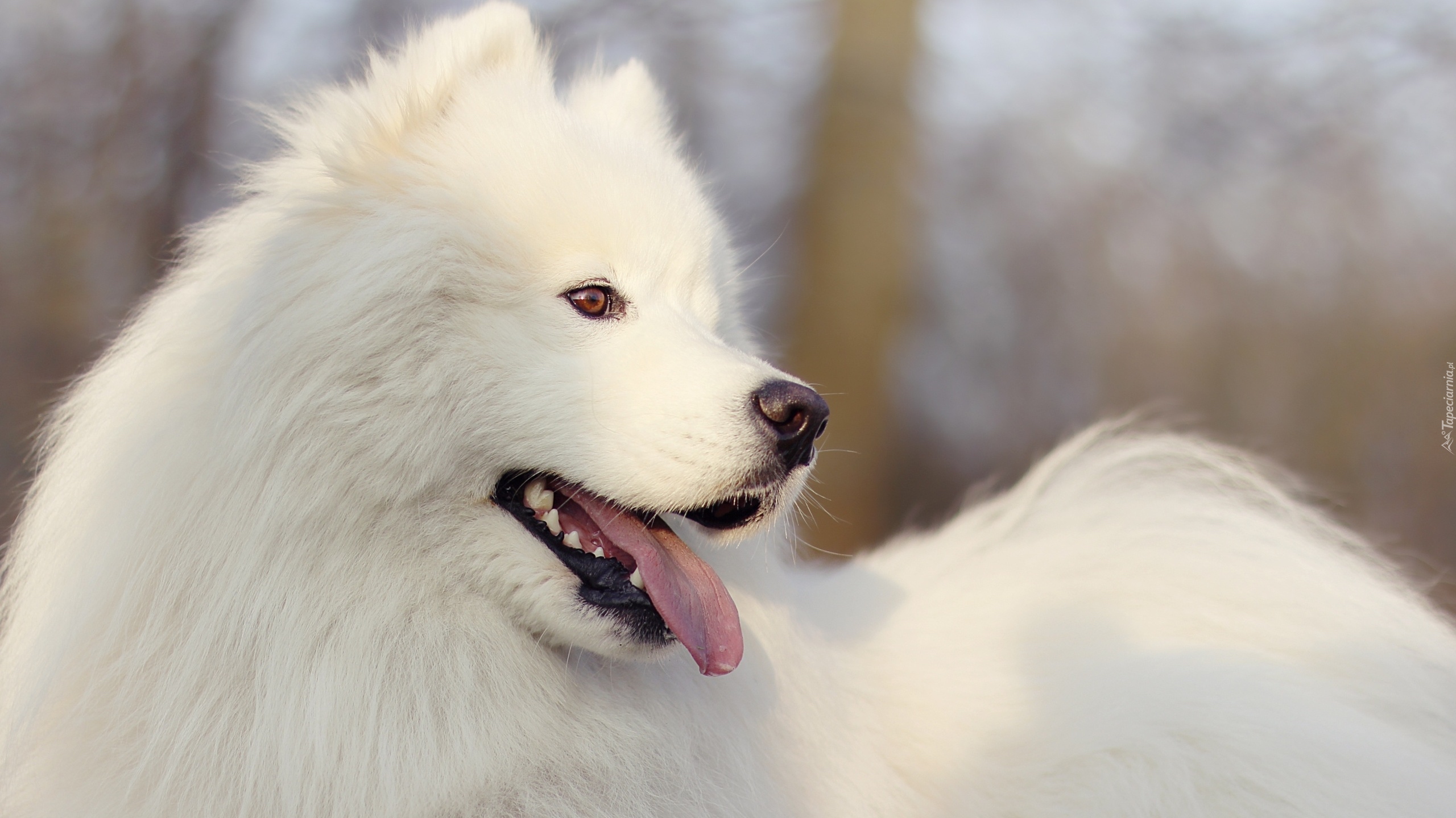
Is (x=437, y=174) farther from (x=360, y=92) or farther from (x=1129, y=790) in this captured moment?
(x=1129, y=790)

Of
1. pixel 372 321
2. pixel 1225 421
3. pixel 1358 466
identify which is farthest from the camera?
pixel 1225 421

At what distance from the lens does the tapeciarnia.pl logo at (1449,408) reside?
6.86 metres

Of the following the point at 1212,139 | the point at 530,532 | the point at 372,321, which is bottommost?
the point at 530,532

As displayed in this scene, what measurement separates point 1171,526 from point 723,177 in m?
4.96

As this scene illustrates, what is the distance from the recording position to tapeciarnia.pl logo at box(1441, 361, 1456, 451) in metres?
6.86

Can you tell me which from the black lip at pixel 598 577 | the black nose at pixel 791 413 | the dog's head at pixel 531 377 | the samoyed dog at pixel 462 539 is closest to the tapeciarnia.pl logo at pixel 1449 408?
the samoyed dog at pixel 462 539

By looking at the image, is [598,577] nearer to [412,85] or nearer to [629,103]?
[412,85]

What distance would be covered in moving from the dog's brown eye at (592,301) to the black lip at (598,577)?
35 cm

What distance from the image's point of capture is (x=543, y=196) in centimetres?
191

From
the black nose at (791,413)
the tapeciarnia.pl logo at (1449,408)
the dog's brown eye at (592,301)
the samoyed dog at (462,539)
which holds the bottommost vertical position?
the samoyed dog at (462,539)

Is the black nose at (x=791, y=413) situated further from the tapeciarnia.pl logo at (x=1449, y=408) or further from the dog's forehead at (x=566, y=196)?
the tapeciarnia.pl logo at (x=1449, y=408)

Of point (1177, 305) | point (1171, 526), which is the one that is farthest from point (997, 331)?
point (1171, 526)

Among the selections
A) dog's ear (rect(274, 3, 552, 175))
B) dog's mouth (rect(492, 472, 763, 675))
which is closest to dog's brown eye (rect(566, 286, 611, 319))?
dog's mouth (rect(492, 472, 763, 675))

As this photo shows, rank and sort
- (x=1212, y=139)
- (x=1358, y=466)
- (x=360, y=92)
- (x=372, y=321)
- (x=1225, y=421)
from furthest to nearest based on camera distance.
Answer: (x=1225, y=421)
(x=1358, y=466)
(x=1212, y=139)
(x=360, y=92)
(x=372, y=321)
